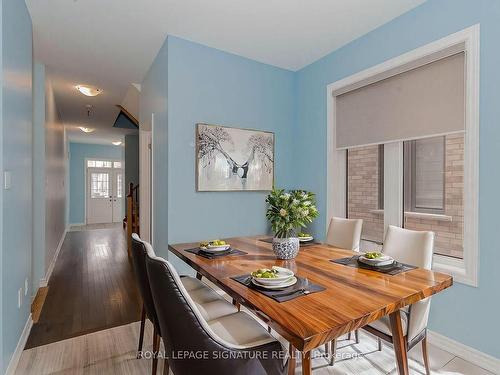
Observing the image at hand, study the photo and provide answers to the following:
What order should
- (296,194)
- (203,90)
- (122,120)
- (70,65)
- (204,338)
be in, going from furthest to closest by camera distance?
(122,120)
(70,65)
(203,90)
(296,194)
(204,338)

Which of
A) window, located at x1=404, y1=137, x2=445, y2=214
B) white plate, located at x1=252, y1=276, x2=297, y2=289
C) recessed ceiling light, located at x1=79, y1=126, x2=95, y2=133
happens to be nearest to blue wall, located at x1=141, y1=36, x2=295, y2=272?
window, located at x1=404, y1=137, x2=445, y2=214

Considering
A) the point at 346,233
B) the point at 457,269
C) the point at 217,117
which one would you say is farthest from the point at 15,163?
the point at 457,269

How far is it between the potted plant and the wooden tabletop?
0.28ft

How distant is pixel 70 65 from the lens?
359 cm

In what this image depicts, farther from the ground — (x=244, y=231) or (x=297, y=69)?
(x=297, y=69)

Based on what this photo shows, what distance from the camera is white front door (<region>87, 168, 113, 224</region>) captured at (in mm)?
9578

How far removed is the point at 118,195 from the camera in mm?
10172

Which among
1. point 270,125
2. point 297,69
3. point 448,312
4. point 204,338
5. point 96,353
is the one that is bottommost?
point 96,353

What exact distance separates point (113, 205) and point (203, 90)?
27.3 feet

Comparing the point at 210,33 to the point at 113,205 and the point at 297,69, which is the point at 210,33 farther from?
the point at 113,205

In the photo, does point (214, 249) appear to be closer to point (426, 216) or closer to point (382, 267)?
point (382, 267)

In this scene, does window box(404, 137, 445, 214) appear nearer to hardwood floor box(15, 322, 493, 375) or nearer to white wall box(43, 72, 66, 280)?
hardwood floor box(15, 322, 493, 375)

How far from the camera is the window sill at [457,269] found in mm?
1987

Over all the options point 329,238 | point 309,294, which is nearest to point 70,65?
point 329,238
